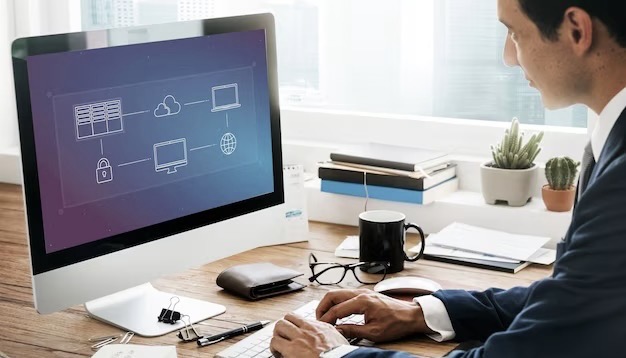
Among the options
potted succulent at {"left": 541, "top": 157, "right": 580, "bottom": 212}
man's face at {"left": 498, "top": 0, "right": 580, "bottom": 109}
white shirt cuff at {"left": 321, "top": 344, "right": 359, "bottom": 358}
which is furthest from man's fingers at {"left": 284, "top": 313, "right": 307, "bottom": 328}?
potted succulent at {"left": 541, "top": 157, "right": 580, "bottom": 212}

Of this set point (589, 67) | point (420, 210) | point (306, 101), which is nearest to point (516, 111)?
point (420, 210)

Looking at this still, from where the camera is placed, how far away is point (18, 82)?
5.80ft

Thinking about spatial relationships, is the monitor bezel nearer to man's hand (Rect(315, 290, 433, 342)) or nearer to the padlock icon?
the padlock icon

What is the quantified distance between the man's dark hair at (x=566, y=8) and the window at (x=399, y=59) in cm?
118

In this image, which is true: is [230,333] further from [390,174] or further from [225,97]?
[390,174]

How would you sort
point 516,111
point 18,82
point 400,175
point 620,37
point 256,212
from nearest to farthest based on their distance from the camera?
point 620,37 < point 18,82 < point 256,212 < point 400,175 < point 516,111

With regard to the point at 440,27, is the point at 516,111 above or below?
below

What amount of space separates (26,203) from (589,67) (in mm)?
947

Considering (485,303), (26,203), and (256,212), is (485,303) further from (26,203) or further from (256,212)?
(26,203)

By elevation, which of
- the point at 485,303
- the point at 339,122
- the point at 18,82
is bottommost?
the point at 485,303

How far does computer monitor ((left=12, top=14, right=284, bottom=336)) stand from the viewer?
1.82 meters

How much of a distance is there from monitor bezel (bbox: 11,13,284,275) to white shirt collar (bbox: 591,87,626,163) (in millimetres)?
803

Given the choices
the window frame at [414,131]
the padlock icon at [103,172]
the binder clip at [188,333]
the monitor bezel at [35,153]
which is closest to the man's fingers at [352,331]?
the binder clip at [188,333]

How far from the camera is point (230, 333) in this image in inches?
75.3
